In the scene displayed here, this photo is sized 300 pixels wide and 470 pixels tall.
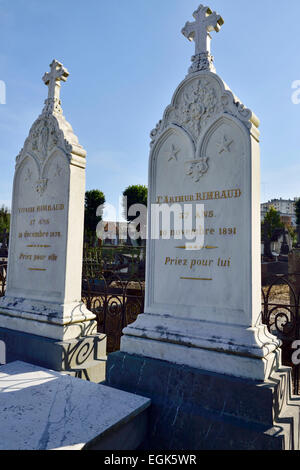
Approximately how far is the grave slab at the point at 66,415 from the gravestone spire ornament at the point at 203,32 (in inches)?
131

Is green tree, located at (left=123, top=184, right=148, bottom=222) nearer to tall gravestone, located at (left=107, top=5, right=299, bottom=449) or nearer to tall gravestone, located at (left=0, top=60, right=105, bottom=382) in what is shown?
tall gravestone, located at (left=0, top=60, right=105, bottom=382)

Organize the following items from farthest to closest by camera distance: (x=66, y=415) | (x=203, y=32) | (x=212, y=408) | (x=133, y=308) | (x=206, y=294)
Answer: (x=133, y=308)
(x=203, y=32)
(x=206, y=294)
(x=212, y=408)
(x=66, y=415)

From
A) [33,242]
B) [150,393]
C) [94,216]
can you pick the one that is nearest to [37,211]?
[33,242]

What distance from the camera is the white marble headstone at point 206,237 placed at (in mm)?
2848

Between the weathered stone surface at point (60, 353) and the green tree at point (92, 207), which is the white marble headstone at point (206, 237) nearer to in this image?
the weathered stone surface at point (60, 353)

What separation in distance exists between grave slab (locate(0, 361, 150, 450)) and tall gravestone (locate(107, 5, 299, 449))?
0.30 metres

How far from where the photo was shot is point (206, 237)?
3.14m

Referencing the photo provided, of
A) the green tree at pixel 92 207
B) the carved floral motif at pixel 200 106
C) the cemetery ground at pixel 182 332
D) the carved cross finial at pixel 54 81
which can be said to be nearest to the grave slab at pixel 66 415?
the cemetery ground at pixel 182 332

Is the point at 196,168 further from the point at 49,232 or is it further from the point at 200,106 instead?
the point at 49,232

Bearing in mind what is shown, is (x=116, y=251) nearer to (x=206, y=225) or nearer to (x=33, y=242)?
(x=33, y=242)

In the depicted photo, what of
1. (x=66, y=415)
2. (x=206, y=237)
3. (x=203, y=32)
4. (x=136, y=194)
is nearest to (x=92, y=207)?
(x=136, y=194)

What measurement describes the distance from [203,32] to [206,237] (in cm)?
221

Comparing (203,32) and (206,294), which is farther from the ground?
(203,32)

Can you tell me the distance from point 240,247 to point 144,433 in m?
1.88
